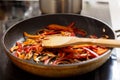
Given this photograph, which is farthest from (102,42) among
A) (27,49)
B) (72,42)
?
(27,49)

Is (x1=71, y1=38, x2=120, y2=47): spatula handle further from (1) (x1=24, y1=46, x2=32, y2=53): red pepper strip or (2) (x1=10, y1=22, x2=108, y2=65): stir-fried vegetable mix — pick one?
(1) (x1=24, y1=46, x2=32, y2=53): red pepper strip

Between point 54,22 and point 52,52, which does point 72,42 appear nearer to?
point 52,52

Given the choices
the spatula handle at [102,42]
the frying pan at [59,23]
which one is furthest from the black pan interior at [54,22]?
the spatula handle at [102,42]

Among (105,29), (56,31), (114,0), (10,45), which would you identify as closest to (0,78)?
(10,45)

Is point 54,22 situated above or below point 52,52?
above

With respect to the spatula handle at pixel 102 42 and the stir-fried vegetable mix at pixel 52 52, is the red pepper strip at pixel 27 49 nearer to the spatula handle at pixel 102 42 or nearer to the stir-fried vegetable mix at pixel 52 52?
the stir-fried vegetable mix at pixel 52 52

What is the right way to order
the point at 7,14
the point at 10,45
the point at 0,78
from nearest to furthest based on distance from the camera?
the point at 0,78, the point at 10,45, the point at 7,14

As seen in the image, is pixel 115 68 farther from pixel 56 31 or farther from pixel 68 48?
pixel 56 31

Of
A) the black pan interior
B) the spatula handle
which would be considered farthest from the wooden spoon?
the black pan interior
